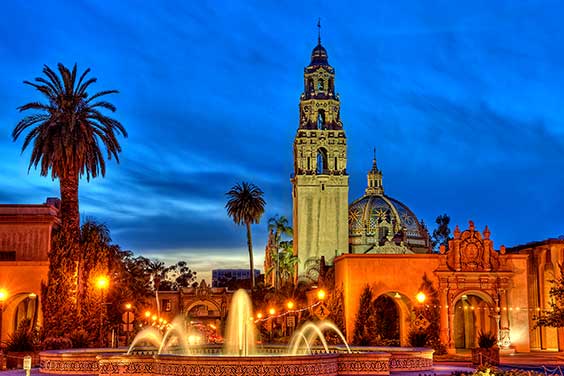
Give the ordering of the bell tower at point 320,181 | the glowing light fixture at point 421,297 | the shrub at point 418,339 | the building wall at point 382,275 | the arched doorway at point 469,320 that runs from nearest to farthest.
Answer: the shrub at point 418,339
the glowing light fixture at point 421,297
the building wall at point 382,275
the arched doorway at point 469,320
the bell tower at point 320,181

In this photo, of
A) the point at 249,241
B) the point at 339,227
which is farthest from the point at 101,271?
the point at 339,227

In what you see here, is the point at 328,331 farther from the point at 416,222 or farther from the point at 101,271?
the point at 416,222

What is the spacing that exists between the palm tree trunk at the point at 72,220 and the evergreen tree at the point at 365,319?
48.3ft

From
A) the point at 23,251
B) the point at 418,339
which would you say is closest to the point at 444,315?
the point at 418,339

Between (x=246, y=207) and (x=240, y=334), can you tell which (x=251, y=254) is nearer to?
(x=246, y=207)

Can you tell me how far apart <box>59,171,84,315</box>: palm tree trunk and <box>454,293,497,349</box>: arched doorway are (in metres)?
22.5

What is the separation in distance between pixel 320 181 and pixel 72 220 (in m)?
45.6

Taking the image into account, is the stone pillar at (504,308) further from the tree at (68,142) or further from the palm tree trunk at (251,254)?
the palm tree trunk at (251,254)

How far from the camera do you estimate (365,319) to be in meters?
42.7

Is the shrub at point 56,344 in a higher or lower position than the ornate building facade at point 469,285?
lower

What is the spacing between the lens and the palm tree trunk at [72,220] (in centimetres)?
3888

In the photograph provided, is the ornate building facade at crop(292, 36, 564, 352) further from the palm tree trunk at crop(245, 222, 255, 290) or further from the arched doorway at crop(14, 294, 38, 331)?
the palm tree trunk at crop(245, 222, 255, 290)

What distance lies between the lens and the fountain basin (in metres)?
18.9

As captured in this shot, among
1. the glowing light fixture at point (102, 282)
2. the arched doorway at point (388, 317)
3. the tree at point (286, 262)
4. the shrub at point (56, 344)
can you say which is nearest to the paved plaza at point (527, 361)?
the arched doorway at point (388, 317)
